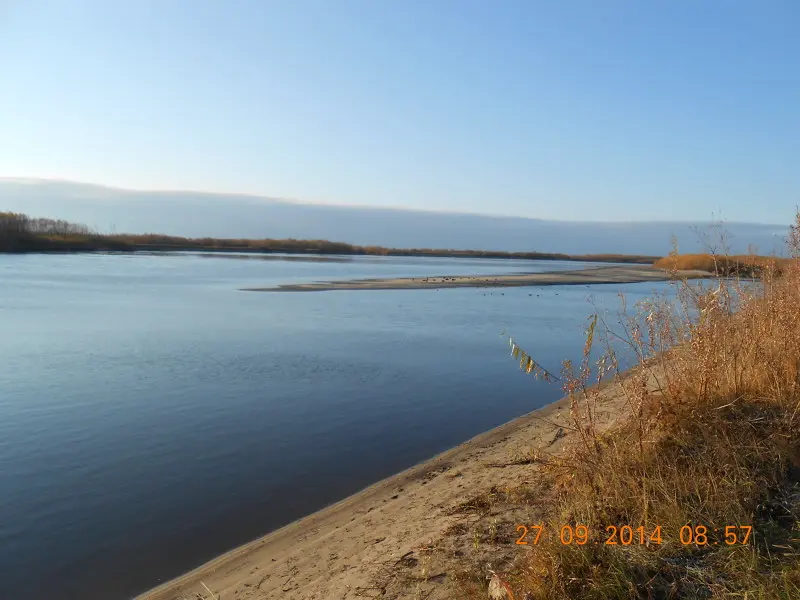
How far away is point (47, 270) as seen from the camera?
43531mm

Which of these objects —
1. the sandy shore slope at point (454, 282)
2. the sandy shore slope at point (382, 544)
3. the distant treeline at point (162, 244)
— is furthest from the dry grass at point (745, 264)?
the distant treeline at point (162, 244)

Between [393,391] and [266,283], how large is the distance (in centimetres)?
2664

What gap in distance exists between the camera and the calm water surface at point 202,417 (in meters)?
6.43

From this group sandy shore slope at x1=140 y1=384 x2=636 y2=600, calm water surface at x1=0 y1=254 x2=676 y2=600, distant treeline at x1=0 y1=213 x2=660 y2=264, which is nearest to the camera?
sandy shore slope at x1=140 y1=384 x2=636 y2=600
